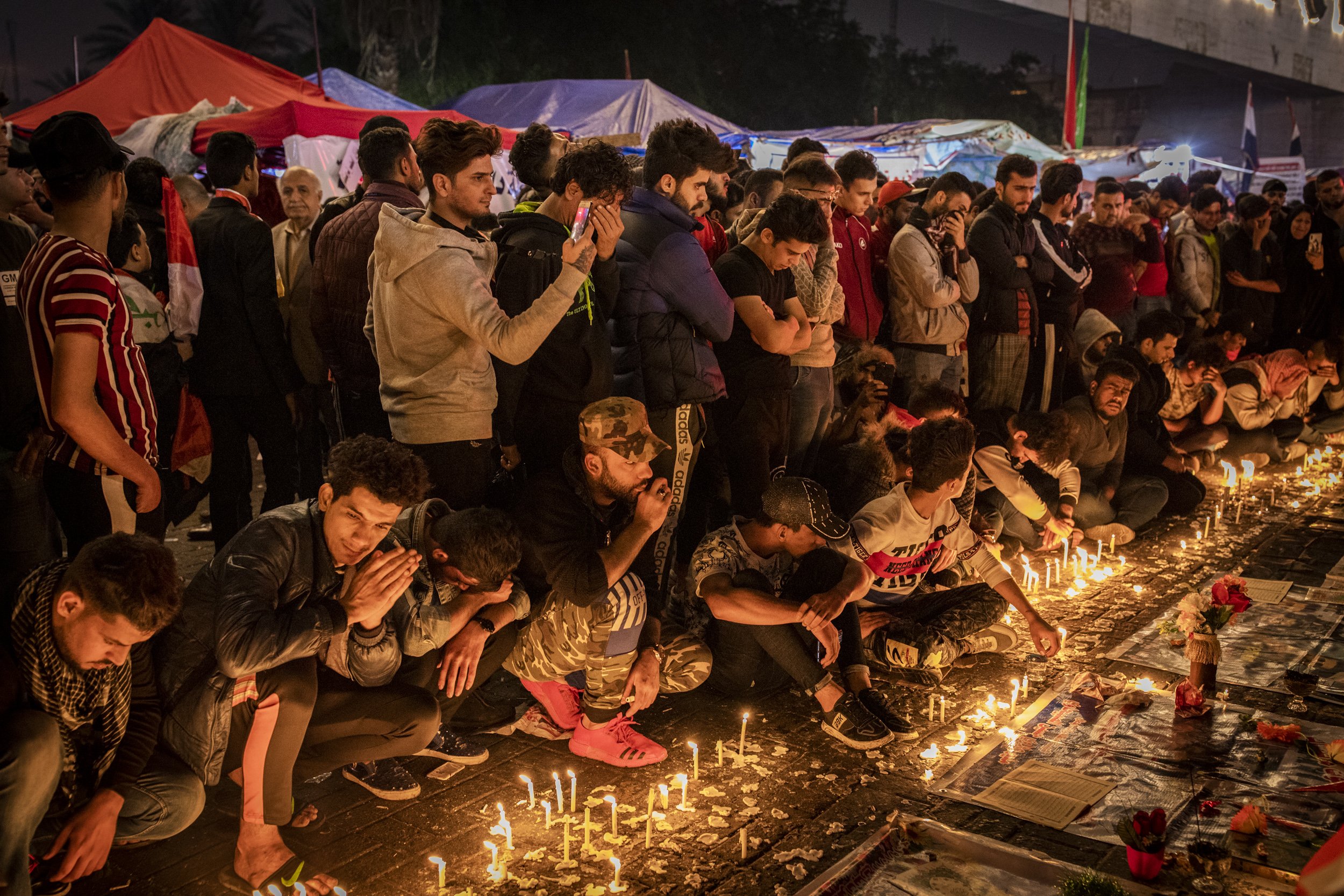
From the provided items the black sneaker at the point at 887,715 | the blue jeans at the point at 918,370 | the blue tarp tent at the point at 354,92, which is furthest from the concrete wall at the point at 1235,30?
the black sneaker at the point at 887,715

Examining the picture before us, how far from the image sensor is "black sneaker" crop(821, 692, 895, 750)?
14.0ft

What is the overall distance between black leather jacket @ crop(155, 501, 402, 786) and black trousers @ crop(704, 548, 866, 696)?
1590 millimetres

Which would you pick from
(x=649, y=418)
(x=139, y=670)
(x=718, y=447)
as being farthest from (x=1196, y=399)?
(x=139, y=670)

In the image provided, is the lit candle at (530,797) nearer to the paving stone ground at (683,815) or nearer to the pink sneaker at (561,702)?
the paving stone ground at (683,815)

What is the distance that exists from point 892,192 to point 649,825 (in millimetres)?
5451

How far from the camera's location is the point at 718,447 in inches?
212

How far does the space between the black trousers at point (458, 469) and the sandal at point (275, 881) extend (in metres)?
1.37

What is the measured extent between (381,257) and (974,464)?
362 centimetres

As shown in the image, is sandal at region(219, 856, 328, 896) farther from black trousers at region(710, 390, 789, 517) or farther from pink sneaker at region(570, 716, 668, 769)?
black trousers at region(710, 390, 789, 517)

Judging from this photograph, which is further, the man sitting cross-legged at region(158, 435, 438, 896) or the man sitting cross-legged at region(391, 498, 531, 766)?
the man sitting cross-legged at region(391, 498, 531, 766)

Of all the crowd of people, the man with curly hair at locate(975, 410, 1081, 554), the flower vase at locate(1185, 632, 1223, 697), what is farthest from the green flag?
the flower vase at locate(1185, 632, 1223, 697)

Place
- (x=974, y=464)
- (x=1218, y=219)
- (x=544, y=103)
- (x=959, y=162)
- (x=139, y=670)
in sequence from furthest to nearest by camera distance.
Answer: (x=959, y=162) < (x=544, y=103) < (x=1218, y=219) < (x=974, y=464) < (x=139, y=670)

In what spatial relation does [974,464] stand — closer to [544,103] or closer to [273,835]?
[273,835]

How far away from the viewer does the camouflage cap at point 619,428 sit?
13.3 feet
